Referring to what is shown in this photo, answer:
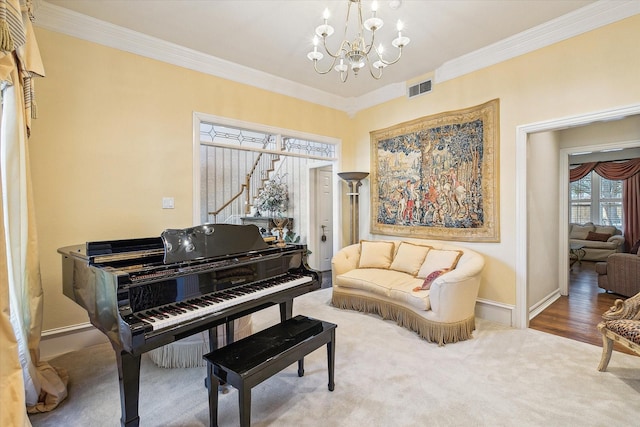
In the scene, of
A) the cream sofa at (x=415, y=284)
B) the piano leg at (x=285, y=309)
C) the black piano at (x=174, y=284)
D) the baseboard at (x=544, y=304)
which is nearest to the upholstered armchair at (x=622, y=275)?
the baseboard at (x=544, y=304)

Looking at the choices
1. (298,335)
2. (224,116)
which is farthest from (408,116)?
(298,335)

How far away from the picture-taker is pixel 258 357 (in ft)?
5.71

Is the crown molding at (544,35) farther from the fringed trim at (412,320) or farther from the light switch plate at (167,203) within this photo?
the light switch plate at (167,203)

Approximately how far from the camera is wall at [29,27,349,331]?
2.75 metres

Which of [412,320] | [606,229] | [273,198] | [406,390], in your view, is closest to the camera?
[406,390]

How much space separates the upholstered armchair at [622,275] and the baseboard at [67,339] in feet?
21.6

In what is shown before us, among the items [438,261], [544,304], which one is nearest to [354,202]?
[438,261]

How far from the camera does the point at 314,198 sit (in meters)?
5.72

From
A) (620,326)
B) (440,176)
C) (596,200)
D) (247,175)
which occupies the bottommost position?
(620,326)

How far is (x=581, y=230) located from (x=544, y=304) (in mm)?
5320

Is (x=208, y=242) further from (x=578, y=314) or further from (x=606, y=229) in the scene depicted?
(x=606, y=229)

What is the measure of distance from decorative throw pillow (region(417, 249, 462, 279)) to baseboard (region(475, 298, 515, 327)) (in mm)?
643

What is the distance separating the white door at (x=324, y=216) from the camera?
19.0 ft

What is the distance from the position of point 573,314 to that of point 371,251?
2526 mm
